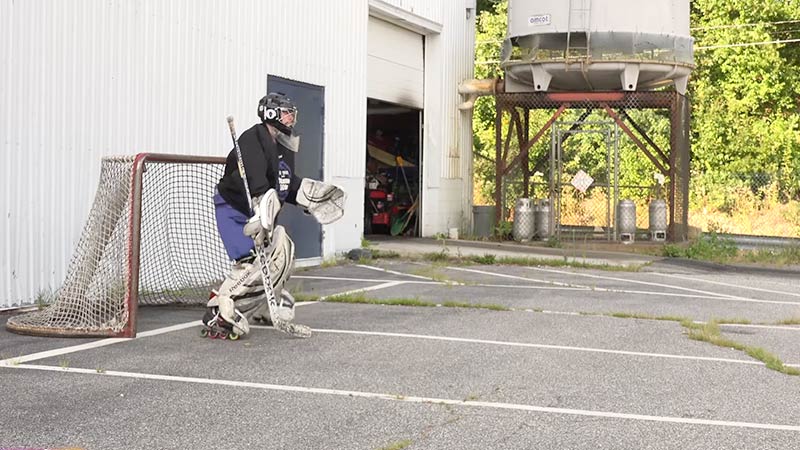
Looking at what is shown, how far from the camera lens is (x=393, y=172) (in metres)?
26.6

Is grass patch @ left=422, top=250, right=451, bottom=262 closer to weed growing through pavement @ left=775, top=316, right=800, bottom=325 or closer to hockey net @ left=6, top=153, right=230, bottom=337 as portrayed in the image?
hockey net @ left=6, top=153, right=230, bottom=337

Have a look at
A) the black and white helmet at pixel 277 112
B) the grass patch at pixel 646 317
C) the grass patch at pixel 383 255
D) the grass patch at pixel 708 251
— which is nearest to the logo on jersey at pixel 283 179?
the black and white helmet at pixel 277 112

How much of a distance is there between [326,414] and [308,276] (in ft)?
31.1

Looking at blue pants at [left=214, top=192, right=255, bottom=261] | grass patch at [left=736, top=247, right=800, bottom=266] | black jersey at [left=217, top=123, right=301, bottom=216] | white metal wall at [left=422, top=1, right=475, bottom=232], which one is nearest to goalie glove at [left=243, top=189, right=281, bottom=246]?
black jersey at [left=217, top=123, right=301, bottom=216]

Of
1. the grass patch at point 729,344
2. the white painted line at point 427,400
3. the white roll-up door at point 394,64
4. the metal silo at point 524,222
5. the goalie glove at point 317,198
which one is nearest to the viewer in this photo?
the white painted line at point 427,400

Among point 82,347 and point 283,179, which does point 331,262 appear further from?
point 82,347

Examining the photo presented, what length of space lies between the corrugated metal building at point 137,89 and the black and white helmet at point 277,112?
3.14 m

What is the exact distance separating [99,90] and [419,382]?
6.46m

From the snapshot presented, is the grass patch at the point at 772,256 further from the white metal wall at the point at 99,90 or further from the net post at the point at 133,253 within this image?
the net post at the point at 133,253

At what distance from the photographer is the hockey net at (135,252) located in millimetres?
9938

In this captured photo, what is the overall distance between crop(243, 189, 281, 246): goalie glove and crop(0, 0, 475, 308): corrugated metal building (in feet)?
11.1

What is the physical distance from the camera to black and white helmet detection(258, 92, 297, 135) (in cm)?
994

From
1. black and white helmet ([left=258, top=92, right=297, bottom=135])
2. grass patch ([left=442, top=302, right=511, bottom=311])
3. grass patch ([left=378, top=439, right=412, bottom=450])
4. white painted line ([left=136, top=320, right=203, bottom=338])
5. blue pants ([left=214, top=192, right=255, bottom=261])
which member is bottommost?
grass patch ([left=378, top=439, right=412, bottom=450])

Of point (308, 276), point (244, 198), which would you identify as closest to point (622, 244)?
point (308, 276)
